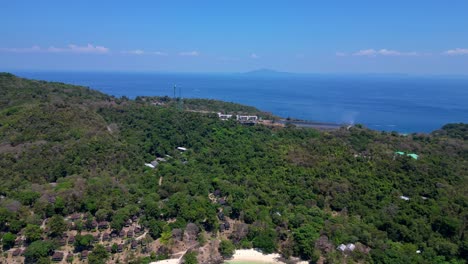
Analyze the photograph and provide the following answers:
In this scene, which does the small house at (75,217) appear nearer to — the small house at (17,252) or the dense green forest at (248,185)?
the dense green forest at (248,185)

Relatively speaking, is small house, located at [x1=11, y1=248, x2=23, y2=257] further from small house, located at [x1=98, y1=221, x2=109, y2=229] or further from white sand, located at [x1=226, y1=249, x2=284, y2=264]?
white sand, located at [x1=226, y1=249, x2=284, y2=264]

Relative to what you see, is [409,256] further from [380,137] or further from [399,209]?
[380,137]

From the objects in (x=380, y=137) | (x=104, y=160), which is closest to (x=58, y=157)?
(x=104, y=160)

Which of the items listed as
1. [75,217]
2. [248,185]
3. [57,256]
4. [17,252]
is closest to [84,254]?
[57,256]

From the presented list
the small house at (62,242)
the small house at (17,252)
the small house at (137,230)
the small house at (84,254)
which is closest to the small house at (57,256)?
the small house at (62,242)

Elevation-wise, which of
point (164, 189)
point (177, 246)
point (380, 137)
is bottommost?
point (177, 246)

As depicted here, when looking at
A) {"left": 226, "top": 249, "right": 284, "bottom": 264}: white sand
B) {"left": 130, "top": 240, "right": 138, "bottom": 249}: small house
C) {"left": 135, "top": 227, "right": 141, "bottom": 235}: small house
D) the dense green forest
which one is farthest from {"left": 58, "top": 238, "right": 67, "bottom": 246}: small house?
{"left": 226, "top": 249, "right": 284, "bottom": 264}: white sand
